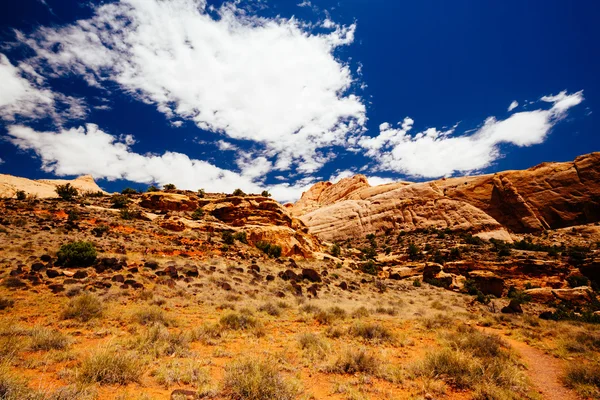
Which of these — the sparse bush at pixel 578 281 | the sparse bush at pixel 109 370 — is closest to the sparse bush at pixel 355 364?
the sparse bush at pixel 109 370

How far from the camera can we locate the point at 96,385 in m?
4.62

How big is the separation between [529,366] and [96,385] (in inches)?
438

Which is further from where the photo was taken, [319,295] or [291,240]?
[291,240]

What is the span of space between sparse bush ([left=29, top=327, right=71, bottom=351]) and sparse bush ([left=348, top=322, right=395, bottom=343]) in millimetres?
8245

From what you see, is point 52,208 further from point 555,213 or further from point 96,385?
point 555,213

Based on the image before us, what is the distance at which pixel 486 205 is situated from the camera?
177 feet

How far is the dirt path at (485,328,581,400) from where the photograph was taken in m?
6.20

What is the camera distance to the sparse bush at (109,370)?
4.87 metres

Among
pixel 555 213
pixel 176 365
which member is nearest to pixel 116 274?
pixel 176 365

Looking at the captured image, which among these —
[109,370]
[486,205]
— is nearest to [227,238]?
[109,370]

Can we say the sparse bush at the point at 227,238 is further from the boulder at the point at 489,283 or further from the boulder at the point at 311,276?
the boulder at the point at 489,283

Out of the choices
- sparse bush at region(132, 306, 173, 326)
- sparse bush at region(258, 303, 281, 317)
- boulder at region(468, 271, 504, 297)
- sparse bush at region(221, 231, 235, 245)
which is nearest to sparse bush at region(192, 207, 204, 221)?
sparse bush at region(221, 231, 235, 245)

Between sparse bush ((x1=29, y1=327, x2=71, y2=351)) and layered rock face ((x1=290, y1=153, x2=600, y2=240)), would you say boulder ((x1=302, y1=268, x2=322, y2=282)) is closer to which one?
sparse bush ((x1=29, y1=327, x2=71, y2=351))

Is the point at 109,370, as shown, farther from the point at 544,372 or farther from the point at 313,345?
the point at 544,372
